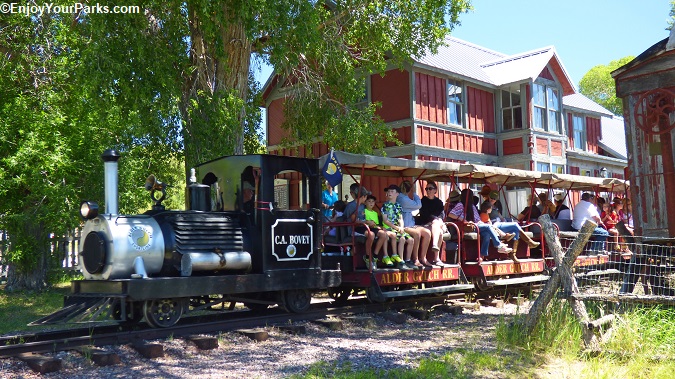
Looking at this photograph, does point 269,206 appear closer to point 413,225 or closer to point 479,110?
point 413,225

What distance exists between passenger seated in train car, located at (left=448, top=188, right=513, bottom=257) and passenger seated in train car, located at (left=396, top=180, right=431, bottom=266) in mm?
881

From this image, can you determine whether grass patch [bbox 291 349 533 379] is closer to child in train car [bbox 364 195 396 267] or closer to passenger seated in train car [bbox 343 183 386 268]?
passenger seated in train car [bbox 343 183 386 268]

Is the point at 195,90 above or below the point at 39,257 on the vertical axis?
above

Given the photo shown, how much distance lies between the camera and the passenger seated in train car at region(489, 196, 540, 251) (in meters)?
12.7

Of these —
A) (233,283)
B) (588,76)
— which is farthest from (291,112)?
(588,76)

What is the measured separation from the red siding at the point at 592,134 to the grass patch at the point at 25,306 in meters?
22.3

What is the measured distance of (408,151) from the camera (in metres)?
21.3

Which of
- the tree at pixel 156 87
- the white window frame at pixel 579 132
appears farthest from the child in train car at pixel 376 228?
the white window frame at pixel 579 132

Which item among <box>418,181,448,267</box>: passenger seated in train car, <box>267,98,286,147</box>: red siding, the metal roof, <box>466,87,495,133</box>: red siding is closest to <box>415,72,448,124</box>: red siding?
the metal roof

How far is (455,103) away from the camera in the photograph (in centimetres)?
2333

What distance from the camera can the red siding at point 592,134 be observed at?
29969 millimetres

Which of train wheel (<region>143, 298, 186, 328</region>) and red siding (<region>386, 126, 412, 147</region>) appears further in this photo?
red siding (<region>386, 126, 412, 147</region>)

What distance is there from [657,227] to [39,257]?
13289 mm

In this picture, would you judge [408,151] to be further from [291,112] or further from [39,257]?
[39,257]
